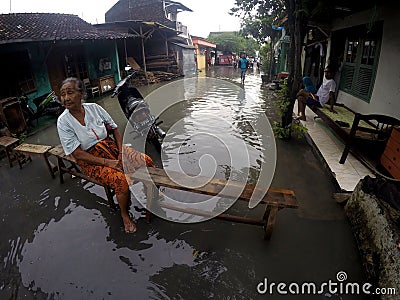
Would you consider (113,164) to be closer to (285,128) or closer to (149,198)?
(149,198)

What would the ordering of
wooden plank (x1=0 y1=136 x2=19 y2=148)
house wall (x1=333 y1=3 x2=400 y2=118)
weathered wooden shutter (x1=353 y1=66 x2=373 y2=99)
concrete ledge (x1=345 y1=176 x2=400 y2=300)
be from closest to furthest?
concrete ledge (x1=345 y1=176 x2=400 y2=300) → wooden plank (x1=0 y1=136 x2=19 y2=148) → house wall (x1=333 y1=3 x2=400 y2=118) → weathered wooden shutter (x1=353 y1=66 x2=373 y2=99)

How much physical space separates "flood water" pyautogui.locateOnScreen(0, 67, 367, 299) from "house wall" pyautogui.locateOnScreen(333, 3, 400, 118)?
238cm

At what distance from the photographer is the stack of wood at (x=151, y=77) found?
16611 millimetres

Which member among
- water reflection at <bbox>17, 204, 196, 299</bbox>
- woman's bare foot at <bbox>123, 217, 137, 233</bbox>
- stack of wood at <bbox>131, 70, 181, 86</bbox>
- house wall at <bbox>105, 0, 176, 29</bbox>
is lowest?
water reflection at <bbox>17, 204, 196, 299</bbox>

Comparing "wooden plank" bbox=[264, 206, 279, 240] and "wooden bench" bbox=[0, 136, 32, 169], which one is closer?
"wooden plank" bbox=[264, 206, 279, 240]

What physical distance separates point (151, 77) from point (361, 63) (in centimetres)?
1318

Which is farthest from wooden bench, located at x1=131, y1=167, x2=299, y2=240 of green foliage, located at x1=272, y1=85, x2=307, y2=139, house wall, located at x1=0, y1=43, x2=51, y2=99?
house wall, located at x1=0, y1=43, x2=51, y2=99

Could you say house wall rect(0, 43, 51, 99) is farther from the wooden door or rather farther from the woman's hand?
the woman's hand

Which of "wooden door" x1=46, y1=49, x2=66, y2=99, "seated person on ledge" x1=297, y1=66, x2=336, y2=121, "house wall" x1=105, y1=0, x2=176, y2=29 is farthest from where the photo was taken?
"house wall" x1=105, y1=0, x2=176, y2=29

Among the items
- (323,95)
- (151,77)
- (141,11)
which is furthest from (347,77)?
(141,11)

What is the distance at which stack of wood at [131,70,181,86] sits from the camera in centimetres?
1661

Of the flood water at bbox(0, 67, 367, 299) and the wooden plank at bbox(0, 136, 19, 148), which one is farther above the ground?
the wooden plank at bbox(0, 136, 19, 148)

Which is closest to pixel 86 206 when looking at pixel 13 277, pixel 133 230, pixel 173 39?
pixel 133 230

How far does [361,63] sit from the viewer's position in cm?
696
